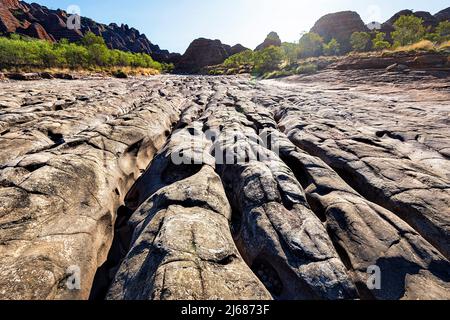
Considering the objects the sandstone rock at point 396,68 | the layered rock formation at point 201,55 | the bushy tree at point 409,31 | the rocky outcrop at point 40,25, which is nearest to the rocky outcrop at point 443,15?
the bushy tree at point 409,31

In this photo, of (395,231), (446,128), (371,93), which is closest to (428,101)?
(371,93)

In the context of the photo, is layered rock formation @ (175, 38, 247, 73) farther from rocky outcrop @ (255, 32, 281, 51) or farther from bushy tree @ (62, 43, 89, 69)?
bushy tree @ (62, 43, 89, 69)

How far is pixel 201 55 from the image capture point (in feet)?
430

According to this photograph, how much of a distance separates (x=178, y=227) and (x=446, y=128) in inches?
601

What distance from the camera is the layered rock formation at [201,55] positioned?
419ft

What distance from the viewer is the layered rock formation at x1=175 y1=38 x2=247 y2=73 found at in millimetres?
127750

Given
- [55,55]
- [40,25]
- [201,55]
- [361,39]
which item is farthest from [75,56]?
[40,25]

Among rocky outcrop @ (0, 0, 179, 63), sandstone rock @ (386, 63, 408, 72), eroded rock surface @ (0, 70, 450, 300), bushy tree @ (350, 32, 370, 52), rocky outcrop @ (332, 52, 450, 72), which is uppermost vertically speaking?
rocky outcrop @ (0, 0, 179, 63)

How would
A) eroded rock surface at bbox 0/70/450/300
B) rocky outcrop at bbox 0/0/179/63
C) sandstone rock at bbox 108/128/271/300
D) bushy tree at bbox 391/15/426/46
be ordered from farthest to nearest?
rocky outcrop at bbox 0/0/179/63 < bushy tree at bbox 391/15/426/46 < eroded rock surface at bbox 0/70/450/300 < sandstone rock at bbox 108/128/271/300

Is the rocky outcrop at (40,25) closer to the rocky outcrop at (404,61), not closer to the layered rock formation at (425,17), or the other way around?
the layered rock formation at (425,17)

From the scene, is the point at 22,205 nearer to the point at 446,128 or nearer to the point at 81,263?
the point at 81,263

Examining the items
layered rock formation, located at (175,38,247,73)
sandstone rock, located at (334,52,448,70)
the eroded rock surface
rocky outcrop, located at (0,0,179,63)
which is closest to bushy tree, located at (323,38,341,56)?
sandstone rock, located at (334,52,448,70)

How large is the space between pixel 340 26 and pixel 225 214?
13630cm

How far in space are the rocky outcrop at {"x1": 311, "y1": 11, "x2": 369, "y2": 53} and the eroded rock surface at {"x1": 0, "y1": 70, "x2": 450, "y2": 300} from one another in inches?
4680
